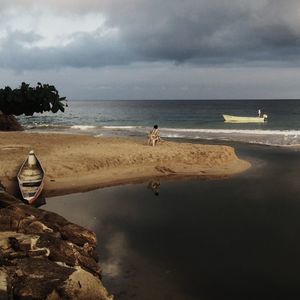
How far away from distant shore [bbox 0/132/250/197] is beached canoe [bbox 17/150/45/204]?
101 cm

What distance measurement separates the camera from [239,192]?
21.2 meters

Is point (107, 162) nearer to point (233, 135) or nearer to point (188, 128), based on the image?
point (233, 135)

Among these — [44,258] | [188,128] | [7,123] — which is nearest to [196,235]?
[44,258]

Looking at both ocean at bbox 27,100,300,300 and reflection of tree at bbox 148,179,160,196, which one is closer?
ocean at bbox 27,100,300,300

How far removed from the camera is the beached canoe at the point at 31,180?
19.0 m

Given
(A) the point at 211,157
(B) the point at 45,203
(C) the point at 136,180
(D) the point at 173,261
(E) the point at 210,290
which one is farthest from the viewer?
(A) the point at 211,157

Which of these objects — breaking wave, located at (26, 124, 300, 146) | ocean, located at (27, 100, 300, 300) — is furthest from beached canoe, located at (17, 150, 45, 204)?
breaking wave, located at (26, 124, 300, 146)

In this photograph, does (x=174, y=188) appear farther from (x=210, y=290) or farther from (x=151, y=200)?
(x=210, y=290)

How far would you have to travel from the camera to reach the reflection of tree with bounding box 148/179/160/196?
2144cm

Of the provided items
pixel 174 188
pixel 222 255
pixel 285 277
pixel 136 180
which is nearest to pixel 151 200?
pixel 174 188

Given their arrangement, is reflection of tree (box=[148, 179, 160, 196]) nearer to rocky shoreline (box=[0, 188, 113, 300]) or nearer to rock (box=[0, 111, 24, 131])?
rocky shoreline (box=[0, 188, 113, 300])

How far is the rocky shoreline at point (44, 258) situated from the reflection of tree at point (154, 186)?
8042mm

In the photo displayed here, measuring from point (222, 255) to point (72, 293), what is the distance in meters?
5.51

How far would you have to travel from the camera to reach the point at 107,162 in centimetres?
2581
